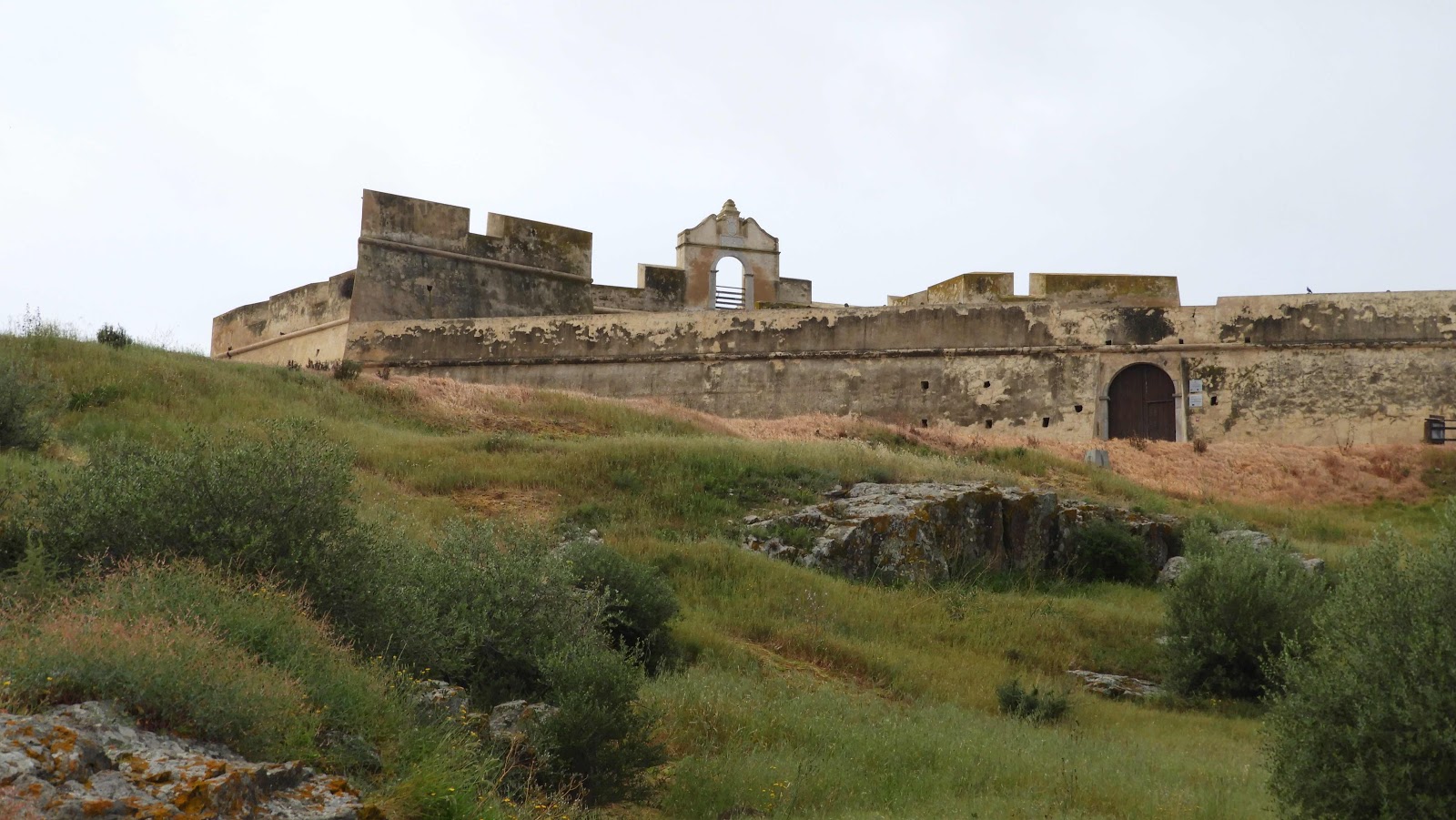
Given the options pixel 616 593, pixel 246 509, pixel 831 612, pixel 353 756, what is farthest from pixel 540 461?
pixel 353 756

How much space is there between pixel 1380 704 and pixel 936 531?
28.9ft

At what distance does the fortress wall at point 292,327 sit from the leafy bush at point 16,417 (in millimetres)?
15581

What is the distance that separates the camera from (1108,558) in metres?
17.0

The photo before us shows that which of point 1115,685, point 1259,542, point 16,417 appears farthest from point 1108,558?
point 16,417

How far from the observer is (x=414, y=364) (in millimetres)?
28094

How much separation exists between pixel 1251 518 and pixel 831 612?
858 cm

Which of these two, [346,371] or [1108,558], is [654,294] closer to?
[346,371]


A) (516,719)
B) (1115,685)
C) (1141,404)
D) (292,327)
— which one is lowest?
(1115,685)

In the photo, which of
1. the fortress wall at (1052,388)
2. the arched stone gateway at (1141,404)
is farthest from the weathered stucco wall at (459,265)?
the arched stone gateway at (1141,404)

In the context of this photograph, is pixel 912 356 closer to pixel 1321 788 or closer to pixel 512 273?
pixel 512 273

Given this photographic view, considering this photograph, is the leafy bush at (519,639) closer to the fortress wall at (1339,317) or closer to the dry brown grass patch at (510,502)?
the dry brown grass patch at (510,502)

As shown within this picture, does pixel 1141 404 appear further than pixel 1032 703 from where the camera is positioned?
Yes

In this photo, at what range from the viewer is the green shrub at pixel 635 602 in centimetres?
1125

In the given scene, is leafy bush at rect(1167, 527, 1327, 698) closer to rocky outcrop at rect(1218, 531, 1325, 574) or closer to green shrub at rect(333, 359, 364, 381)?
→ rocky outcrop at rect(1218, 531, 1325, 574)
